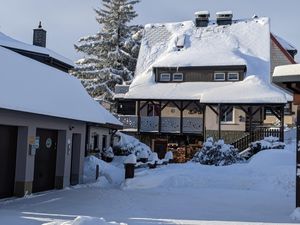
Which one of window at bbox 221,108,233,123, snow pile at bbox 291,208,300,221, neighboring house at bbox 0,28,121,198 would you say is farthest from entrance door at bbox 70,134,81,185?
window at bbox 221,108,233,123

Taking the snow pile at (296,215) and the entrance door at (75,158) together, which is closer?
the snow pile at (296,215)

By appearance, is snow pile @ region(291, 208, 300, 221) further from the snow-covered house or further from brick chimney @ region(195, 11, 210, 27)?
brick chimney @ region(195, 11, 210, 27)

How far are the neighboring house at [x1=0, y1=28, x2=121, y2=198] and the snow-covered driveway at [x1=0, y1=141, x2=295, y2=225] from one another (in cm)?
80

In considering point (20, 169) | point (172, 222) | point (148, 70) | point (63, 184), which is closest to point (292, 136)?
point (148, 70)

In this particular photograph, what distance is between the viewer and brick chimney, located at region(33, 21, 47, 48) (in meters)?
26.7

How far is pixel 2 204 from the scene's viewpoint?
1354 cm

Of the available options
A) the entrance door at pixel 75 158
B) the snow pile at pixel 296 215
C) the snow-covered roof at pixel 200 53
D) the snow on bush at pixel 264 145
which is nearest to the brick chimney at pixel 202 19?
the snow-covered roof at pixel 200 53

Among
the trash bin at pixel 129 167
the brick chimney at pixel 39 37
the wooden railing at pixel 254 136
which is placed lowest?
the trash bin at pixel 129 167

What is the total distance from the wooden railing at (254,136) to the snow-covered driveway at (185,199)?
9.30 m

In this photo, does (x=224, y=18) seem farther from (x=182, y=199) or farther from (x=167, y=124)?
(x=182, y=199)

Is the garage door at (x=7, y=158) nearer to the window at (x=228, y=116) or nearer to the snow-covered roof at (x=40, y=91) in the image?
the snow-covered roof at (x=40, y=91)

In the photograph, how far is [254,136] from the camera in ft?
104

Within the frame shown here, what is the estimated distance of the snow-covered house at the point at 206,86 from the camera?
34.0 meters

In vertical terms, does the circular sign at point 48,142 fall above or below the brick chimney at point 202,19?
below
